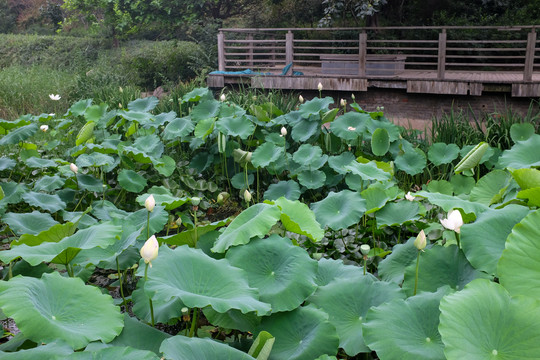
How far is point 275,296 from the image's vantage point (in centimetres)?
135

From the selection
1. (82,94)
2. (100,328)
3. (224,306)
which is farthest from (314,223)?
(82,94)

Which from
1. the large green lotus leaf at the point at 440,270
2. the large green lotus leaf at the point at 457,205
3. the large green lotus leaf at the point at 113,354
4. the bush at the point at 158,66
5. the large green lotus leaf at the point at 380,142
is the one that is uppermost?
the large green lotus leaf at the point at 457,205

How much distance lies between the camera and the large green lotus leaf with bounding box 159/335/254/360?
108cm

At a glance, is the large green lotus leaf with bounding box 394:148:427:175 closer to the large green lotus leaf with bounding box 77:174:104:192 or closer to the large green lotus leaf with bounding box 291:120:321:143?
the large green lotus leaf with bounding box 291:120:321:143

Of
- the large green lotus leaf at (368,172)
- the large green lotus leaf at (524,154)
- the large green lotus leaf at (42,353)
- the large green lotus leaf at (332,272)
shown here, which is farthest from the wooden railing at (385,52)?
the large green lotus leaf at (42,353)

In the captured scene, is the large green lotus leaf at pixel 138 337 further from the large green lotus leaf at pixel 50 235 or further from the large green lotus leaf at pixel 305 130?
the large green lotus leaf at pixel 305 130

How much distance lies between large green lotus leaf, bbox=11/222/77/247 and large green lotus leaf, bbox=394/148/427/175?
243 cm

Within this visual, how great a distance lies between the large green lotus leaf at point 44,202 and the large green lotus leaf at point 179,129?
1.31m

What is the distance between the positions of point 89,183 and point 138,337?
2.03 meters

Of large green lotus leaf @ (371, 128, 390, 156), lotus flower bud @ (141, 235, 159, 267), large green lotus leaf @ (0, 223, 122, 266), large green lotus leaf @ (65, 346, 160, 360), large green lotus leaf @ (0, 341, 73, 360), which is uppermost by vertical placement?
lotus flower bud @ (141, 235, 159, 267)

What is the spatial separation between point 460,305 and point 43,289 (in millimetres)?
1070

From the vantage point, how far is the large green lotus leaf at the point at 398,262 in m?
1.71

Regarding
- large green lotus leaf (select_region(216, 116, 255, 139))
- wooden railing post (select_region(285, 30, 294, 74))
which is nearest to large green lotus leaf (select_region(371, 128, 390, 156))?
large green lotus leaf (select_region(216, 116, 255, 139))

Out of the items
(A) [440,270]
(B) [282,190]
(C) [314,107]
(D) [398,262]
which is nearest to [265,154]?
(B) [282,190]
